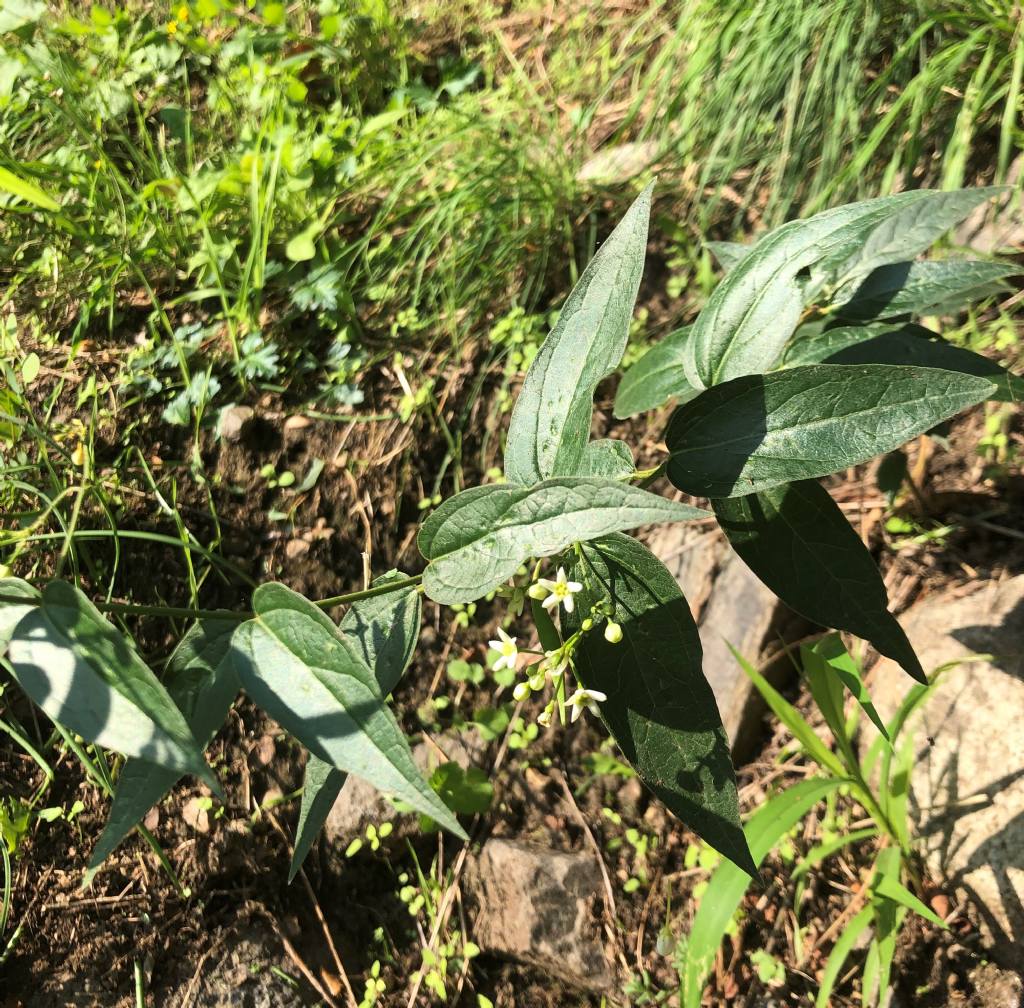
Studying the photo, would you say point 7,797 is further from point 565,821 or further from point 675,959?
point 675,959

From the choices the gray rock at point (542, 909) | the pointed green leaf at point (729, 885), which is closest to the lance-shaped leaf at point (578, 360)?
the pointed green leaf at point (729, 885)

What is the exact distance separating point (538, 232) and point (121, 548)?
147 centimetres

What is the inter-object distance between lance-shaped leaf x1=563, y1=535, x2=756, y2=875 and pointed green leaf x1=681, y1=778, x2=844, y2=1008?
680 mm

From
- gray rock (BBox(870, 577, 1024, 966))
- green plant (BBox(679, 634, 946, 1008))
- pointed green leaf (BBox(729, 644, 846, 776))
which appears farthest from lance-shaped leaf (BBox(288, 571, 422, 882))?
gray rock (BBox(870, 577, 1024, 966))

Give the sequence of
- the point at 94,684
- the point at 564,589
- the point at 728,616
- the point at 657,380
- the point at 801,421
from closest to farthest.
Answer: the point at 94,684 < the point at 801,421 < the point at 564,589 < the point at 657,380 < the point at 728,616

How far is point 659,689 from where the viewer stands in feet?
3.32

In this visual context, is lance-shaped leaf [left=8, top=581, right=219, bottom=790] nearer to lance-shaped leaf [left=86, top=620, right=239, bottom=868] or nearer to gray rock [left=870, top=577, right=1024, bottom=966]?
lance-shaped leaf [left=86, top=620, right=239, bottom=868]

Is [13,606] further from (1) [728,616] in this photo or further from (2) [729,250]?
(1) [728,616]

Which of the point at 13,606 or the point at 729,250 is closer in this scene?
the point at 13,606

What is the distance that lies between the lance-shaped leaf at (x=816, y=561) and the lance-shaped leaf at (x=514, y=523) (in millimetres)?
313

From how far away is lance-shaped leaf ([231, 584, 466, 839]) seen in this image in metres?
0.79

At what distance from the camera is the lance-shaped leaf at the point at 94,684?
792 mm

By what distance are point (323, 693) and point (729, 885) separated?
1056 mm

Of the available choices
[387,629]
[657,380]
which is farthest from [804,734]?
[387,629]
